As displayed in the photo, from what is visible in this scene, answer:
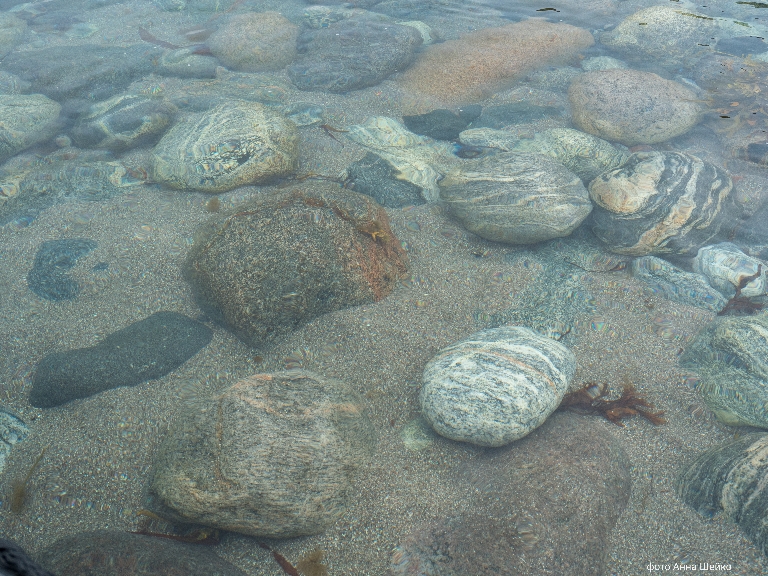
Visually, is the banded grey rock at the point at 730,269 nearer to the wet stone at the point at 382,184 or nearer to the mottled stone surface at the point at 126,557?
the wet stone at the point at 382,184

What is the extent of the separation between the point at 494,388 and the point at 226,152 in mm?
3144

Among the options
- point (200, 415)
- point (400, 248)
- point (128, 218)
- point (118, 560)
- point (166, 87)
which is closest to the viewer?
point (118, 560)

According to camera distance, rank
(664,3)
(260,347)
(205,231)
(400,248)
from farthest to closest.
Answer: (664,3) < (400,248) < (205,231) < (260,347)

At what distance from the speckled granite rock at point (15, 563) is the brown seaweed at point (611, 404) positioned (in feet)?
9.66

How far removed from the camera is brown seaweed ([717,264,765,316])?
3.64m

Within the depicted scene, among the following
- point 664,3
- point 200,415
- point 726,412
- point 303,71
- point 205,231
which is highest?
point 664,3

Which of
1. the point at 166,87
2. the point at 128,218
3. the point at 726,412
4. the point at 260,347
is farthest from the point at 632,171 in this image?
the point at 166,87

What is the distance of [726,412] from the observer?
3.00 m

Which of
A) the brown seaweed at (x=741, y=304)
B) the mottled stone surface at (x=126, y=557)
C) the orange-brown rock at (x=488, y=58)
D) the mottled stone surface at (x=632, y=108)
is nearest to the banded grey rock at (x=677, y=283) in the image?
the brown seaweed at (x=741, y=304)

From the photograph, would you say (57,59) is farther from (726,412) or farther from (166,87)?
(726,412)

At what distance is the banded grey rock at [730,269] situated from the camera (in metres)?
3.73

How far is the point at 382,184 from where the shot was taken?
447cm

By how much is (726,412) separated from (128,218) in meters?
4.67

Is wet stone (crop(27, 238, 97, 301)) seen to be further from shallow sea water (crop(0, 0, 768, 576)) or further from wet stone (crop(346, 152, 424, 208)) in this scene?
wet stone (crop(346, 152, 424, 208))
